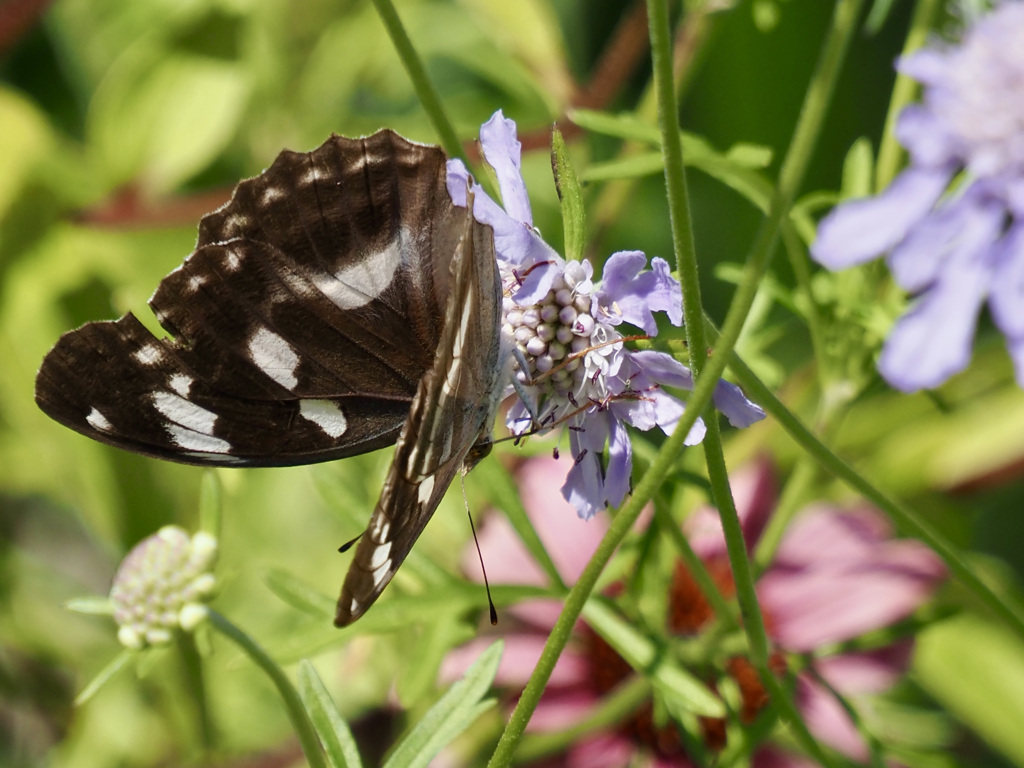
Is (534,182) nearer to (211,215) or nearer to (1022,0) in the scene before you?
(211,215)

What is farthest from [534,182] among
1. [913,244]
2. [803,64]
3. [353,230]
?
[913,244]

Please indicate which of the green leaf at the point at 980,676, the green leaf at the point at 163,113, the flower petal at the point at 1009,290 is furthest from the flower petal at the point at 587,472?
the green leaf at the point at 163,113

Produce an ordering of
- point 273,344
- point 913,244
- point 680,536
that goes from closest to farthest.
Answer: point 913,244
point 680,536
point 273,344

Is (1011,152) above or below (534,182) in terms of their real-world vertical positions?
below

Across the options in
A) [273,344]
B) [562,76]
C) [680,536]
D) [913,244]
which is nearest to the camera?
[913,244]

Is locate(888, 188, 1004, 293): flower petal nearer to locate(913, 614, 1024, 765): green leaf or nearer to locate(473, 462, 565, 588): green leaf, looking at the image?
locate(473, 462, 565, 588): green leaf

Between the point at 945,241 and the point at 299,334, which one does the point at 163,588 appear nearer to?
the point at 299,334
